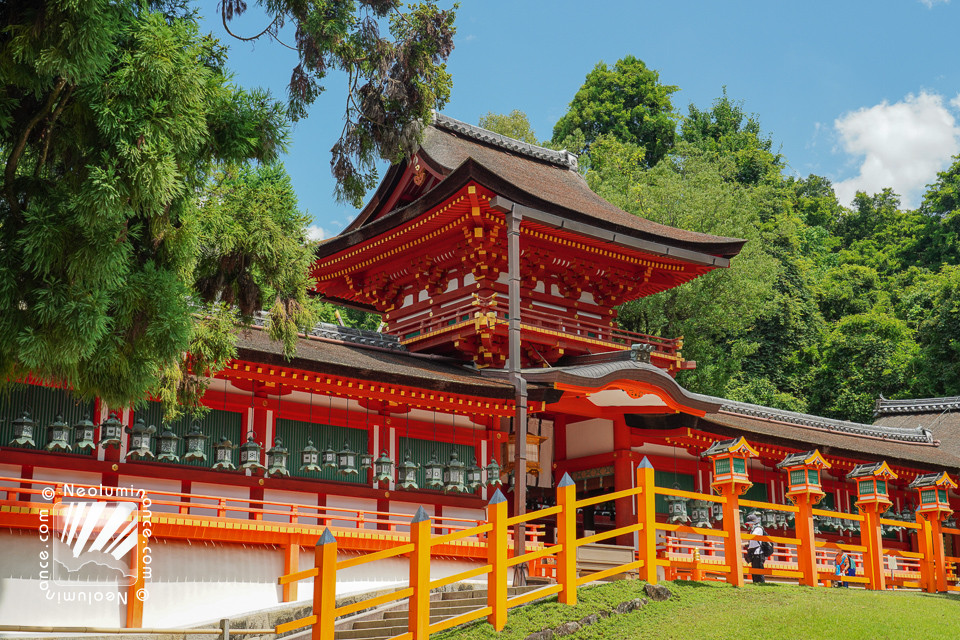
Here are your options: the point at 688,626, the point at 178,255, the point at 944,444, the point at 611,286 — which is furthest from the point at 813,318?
the point at 178,255

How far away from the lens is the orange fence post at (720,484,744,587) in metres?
13.4

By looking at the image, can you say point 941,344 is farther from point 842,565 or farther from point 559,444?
point 559,444

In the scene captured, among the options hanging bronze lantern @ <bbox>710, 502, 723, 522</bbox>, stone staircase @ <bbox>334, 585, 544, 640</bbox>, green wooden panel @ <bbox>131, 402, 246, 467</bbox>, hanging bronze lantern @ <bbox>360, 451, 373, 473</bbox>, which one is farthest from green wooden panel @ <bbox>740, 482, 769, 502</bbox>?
green wooden panel @ <bbox>131, 402, 246, 467</bbox>

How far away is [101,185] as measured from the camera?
9297mm

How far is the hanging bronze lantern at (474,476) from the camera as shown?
64.5ft

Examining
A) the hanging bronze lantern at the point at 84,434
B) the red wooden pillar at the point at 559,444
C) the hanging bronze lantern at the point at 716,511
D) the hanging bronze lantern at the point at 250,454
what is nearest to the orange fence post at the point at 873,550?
the hanging bronze lantern at the point at 716,511

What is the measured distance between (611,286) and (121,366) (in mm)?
15631

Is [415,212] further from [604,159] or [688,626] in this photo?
[604,159]

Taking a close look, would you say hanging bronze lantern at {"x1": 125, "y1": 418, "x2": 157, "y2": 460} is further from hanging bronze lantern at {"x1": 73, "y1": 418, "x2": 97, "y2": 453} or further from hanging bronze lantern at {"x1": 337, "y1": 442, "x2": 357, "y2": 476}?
hanging bronze lantern at {"x1": 337, "y1": 442, "x2": 357, "y2": 476}

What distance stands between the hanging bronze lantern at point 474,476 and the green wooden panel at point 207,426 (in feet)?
15.4

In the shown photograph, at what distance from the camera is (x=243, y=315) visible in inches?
516

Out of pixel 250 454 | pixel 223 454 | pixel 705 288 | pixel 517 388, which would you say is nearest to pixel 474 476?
pixel 517 388

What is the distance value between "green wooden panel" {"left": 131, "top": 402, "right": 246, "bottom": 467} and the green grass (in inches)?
268

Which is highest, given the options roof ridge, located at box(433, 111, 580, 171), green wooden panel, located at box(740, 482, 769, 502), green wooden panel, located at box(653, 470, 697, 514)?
roof ridge, located at box(433, 111, 580, 171)
